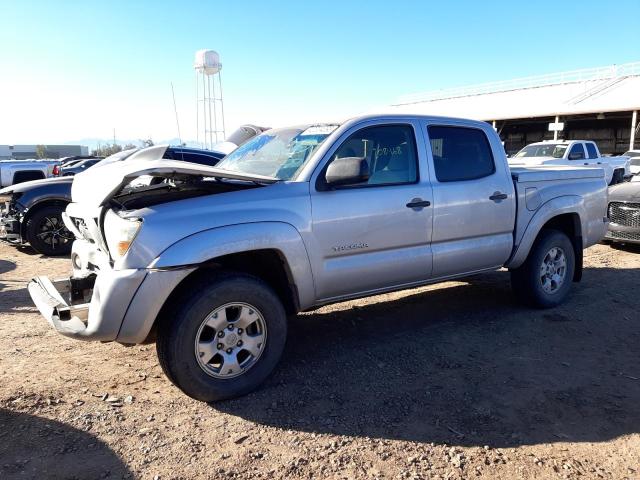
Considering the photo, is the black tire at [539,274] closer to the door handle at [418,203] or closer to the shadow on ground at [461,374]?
the shadow on ground at [461,374]

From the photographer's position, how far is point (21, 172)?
15773 mm

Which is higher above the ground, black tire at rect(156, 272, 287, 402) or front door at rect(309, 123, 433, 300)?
front door at rect(309, 123, 433, 300)

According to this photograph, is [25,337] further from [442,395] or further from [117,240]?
[442,395]

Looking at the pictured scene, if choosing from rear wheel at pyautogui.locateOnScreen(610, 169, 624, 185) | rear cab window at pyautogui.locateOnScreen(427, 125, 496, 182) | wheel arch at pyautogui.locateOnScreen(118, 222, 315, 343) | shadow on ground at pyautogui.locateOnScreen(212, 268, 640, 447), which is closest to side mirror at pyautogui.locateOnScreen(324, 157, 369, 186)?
wheel arch at pyautogui.locateOnScreen(118, 222, 315, 343)

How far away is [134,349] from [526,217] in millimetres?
3820

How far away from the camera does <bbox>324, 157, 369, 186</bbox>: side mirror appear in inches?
144

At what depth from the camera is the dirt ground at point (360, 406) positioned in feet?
9.49

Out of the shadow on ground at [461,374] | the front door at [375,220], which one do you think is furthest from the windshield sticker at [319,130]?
the shadow on ground at [461,374]

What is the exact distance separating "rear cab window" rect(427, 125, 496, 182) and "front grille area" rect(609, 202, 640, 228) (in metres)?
4.74

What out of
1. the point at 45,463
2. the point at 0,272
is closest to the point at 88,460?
the point at 45,463

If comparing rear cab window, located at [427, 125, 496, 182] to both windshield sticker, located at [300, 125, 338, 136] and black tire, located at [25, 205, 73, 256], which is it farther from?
black tire, located at [25, 205, 73, 256]

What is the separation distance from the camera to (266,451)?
3008 millimetres

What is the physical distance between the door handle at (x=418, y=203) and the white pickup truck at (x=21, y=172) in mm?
14038

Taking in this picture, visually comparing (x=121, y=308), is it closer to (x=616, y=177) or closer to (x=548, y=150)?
(x=548, y=150)
